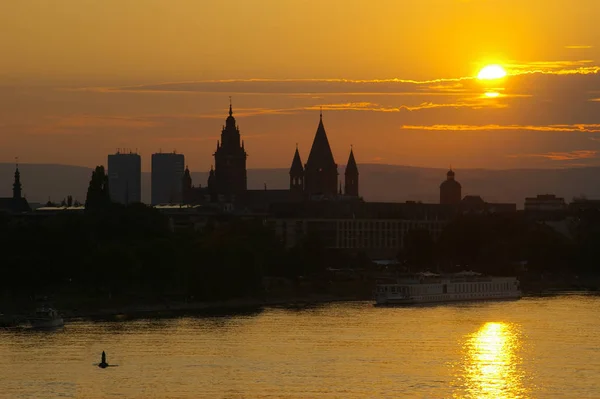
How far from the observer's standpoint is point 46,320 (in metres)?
105

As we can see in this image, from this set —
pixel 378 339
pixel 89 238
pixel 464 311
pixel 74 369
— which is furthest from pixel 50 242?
pixel 74 369

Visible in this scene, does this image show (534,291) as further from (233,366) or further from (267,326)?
(233,366)

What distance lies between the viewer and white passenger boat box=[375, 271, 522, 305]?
140 m

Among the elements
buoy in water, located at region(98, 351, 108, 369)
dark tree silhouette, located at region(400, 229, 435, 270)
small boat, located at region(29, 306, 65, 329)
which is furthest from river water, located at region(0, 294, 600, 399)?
dark tree silhouette, located at region(400, 229, 435, 270)

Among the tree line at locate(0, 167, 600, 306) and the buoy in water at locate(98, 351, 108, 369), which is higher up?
the tree line at locate(0, 167, 600, 306)

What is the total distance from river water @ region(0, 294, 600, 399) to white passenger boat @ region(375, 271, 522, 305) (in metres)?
20.0

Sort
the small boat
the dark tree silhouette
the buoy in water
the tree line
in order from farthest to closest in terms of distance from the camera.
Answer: the dark tree silhouette → the tree line → the small boat → the buoy in water

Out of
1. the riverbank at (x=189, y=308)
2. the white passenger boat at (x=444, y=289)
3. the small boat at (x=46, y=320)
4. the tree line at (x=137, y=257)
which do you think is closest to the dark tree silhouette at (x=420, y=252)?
the tree line at (x=137, y=257)

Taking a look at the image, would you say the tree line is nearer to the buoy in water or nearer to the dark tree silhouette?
the dark tree silhouette

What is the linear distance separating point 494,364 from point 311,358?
9718 millimetres

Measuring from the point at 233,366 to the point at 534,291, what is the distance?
280 ft

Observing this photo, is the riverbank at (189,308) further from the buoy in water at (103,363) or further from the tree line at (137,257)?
the buoy in water at (103,363)

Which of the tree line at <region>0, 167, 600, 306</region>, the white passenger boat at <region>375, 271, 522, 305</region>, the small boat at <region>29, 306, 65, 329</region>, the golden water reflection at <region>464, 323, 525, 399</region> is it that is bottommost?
the golden water reflection at <region>464, 323, 525, 399</region>

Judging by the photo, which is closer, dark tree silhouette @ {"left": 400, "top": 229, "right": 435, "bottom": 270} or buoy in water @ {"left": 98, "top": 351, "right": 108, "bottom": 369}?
buoy in water @ {"left": 98, "top": 351, "right": 108, "bottom": 369}
